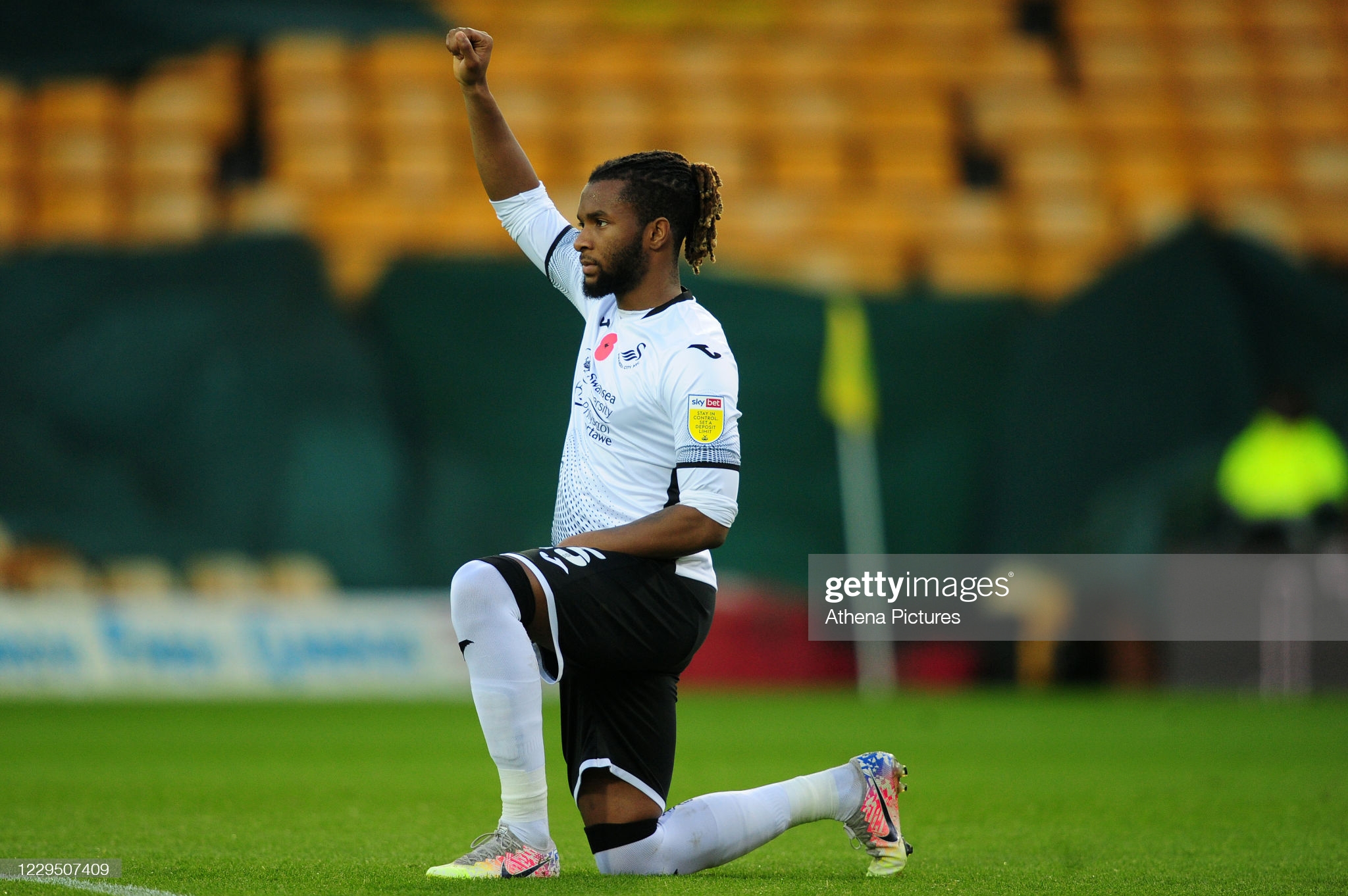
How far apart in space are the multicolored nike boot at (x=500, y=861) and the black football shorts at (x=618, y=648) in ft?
0.76

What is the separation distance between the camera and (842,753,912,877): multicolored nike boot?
158 inches

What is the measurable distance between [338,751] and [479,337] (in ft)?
17.0

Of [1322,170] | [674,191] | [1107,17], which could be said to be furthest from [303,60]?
[674,191]

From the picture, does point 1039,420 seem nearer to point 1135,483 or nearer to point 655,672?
point 1135,483

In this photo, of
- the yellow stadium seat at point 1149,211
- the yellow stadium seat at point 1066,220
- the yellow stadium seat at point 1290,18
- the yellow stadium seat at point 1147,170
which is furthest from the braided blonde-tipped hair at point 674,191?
the yellow stadium seat at point 1290,18

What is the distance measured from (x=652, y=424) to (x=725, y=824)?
934 millimetres

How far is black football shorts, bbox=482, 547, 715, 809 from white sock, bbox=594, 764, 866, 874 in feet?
0.31

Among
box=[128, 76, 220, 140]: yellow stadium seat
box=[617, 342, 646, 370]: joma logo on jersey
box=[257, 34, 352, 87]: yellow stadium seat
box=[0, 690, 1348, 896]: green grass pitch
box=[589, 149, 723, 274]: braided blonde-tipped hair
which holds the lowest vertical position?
box=[0, 690, 1348, 896]: green grass pitch

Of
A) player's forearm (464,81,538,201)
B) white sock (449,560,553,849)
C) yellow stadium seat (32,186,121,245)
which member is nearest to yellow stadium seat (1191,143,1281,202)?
yellow stadium seat (32,186,121,245)

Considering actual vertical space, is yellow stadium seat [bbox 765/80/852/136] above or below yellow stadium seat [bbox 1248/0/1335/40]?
below

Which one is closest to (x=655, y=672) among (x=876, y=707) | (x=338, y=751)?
(x=338, y=751)

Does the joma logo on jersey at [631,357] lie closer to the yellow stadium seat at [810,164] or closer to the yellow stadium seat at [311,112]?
the yellow stadium seat at [810,164]

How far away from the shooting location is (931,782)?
6.55 metres

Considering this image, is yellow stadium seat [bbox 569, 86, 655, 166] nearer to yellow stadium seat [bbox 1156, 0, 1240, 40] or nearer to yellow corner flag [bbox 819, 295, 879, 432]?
yellow corner flag [bbox 819, 295, 879, 432]
